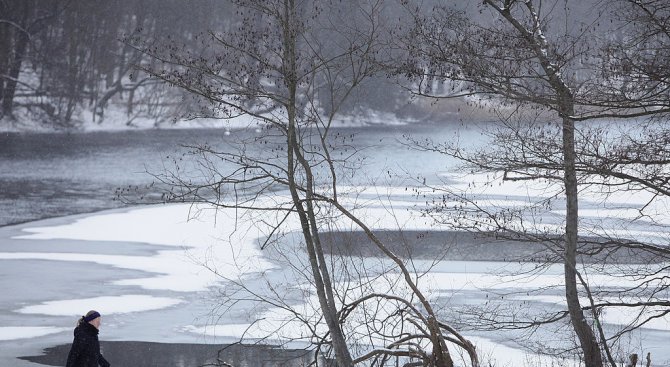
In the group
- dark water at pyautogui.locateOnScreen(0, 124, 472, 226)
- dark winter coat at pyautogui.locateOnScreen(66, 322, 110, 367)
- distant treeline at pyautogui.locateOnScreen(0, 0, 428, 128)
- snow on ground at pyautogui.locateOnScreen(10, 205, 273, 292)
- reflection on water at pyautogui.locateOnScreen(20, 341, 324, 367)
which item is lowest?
reflection on water at pyautogui.locateOnScreen(20, 341, 324, 367)

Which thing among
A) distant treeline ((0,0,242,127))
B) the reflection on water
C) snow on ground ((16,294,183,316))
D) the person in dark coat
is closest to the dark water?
snow on ground ((16,294,183,316))

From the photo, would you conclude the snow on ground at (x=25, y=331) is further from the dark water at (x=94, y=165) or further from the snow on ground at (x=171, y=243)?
the dark water at (x=94, y=165)

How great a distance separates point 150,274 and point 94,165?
1779cm

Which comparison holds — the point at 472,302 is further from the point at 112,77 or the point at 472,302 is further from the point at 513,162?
the point at 112,77

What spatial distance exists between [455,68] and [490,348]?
3.92 metres

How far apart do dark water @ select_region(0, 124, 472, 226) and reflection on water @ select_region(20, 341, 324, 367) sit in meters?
4.95

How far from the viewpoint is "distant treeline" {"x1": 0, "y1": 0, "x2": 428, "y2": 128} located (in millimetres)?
49469

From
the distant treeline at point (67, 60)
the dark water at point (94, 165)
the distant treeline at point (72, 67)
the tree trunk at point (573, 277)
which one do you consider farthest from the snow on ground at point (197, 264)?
the distant treeline at point (67, 60)

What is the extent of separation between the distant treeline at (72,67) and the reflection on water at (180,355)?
37.2 m

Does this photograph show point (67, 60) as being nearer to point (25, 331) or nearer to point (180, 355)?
point (25, 331)

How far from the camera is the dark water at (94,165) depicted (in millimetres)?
22906

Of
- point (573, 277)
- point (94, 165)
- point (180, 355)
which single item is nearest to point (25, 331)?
point (180, 355)

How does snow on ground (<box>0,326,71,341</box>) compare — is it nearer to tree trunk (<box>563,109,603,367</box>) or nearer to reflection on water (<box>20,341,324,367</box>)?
reflection on water (<box>20,341,324,367</box>)

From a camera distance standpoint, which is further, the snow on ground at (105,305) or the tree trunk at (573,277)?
the snow on ground at (105,305)
